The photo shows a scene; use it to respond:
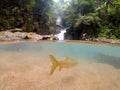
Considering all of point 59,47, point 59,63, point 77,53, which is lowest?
point 59,47

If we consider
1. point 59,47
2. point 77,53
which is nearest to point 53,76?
point 77,53

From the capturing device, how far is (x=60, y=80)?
430 cm

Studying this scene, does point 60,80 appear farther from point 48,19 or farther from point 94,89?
point 48,19

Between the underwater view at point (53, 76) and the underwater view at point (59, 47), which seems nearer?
the underwater view at point (53, 76)

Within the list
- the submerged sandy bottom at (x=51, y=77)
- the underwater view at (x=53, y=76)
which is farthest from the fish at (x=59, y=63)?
the submerged sandy bottom at (x=51, y=77)

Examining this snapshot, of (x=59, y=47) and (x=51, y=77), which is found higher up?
(x=51, y=77)

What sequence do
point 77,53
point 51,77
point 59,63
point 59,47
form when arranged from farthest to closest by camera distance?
point 59,47 < point 77,53 < point 51,77 < point 59,63

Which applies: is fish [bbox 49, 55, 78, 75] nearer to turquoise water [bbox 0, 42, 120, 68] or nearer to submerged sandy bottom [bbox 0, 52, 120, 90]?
submerged sandy bottom [bbox 0, 52, 120, 90]

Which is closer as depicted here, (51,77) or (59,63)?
(59,63)

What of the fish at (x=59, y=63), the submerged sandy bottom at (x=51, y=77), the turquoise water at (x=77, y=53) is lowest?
the turquoise water at (x=77, y=53)

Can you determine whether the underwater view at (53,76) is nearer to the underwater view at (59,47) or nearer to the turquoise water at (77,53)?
the underwater view at (59,47)

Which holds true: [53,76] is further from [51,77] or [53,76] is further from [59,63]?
[59,63]

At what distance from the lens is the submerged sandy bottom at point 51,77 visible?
3.89 meters

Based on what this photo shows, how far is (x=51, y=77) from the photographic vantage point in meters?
4.48
